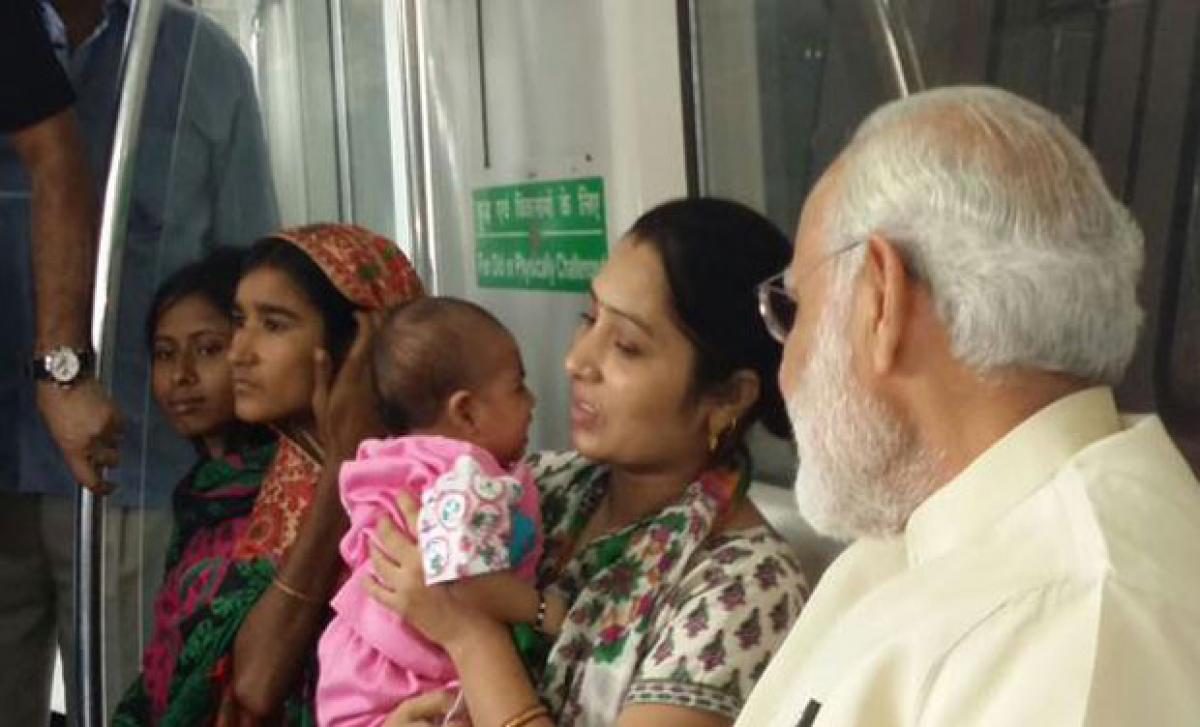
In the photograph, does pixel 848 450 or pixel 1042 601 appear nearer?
pixel 1042 601

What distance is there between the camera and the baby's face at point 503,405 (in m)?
1.74

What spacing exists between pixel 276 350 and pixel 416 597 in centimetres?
51

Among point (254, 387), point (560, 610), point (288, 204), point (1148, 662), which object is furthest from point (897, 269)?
point (288, 204)

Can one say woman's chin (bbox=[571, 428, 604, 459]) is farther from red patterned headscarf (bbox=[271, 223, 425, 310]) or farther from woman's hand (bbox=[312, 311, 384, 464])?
red patterned headscarf (bbox=[271, 223, 425, 310])

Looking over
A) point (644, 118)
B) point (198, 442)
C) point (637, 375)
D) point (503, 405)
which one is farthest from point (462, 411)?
point (198, 442)

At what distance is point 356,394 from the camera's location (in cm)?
188

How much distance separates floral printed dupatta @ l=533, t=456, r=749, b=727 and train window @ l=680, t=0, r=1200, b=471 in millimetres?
457

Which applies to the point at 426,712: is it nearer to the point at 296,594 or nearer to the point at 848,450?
the point at 296,594

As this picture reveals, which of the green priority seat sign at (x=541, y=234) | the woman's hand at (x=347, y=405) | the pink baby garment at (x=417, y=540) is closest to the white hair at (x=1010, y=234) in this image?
the pink baby garment at (x=417, y=540)

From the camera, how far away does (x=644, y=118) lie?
203 cm

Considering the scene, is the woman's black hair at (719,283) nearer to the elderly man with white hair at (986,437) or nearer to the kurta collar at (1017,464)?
the elderly man with white hair at (986,437)

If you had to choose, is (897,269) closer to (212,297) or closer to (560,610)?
(560,610)

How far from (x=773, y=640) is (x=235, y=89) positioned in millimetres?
1574

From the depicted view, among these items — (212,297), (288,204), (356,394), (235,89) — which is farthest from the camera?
(288,204)
